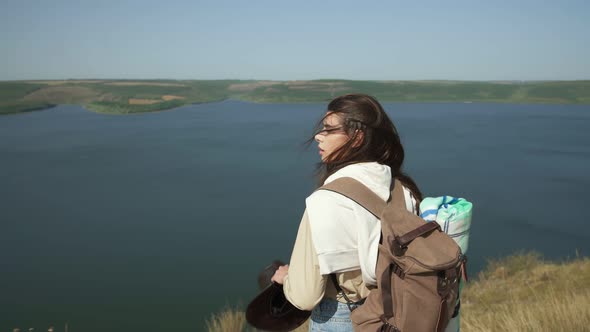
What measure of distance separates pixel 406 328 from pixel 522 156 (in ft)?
66.2

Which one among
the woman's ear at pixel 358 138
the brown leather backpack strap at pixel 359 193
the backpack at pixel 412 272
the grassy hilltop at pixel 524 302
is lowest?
the grassy hilltop at pixel 524 302

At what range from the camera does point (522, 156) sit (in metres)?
18.8

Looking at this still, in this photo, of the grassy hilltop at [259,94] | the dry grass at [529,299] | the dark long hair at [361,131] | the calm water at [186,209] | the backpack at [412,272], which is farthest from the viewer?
the grassy hilltop at [259,94]

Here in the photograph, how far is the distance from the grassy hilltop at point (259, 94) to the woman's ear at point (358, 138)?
123ft

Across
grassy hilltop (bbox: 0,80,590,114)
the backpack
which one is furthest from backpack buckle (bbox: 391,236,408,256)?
grassy hilltop (bbox: 0,80,590,114)

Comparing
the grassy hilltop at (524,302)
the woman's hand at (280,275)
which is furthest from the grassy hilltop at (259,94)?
the woman's hand at (280,275)

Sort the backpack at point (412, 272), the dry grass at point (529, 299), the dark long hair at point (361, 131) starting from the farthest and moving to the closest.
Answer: the dry grass at point (529, 299), the dark long hair at point (361, 131), the backpack at point (412, 272)

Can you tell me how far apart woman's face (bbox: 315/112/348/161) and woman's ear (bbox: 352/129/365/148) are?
2cm

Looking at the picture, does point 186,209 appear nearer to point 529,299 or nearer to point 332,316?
point 529,299

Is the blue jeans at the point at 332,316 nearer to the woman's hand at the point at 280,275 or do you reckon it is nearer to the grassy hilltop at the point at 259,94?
the woman's hand at the point at 280,275

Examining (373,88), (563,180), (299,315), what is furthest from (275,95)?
(299,315)

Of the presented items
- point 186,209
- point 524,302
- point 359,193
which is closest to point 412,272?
point 359,193

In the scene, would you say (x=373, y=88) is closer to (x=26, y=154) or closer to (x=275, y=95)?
(x=275, y=95)

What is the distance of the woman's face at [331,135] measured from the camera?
927 millimetres
